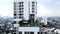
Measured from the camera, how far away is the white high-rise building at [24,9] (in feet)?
12.3

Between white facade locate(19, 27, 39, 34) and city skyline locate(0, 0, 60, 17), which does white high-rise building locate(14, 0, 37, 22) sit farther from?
white facade locate(19, 27, 39, 34)

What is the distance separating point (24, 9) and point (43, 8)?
63 cm

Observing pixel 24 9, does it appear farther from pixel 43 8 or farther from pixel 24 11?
pixel 43 8

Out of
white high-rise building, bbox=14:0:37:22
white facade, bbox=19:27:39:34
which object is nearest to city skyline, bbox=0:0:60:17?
white high-rise building, bbox=14:0:37:22

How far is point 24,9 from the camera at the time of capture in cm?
382

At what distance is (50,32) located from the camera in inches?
143

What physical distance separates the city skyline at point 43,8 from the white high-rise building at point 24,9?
0.19m

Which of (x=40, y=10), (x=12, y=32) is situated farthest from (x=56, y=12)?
(x=12, y=32)

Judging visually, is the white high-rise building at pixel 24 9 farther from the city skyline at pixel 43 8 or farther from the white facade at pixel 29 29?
the white facade at pixel 29 29

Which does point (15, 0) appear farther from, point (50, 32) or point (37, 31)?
point (50, 32)

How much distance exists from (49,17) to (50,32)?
0.43m

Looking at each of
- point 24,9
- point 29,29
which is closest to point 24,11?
point 24,9

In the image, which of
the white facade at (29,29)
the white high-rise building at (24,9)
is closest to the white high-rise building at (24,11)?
the white high-rise building at (24,9)

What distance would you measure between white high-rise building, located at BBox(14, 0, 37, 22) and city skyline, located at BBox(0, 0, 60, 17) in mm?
191
